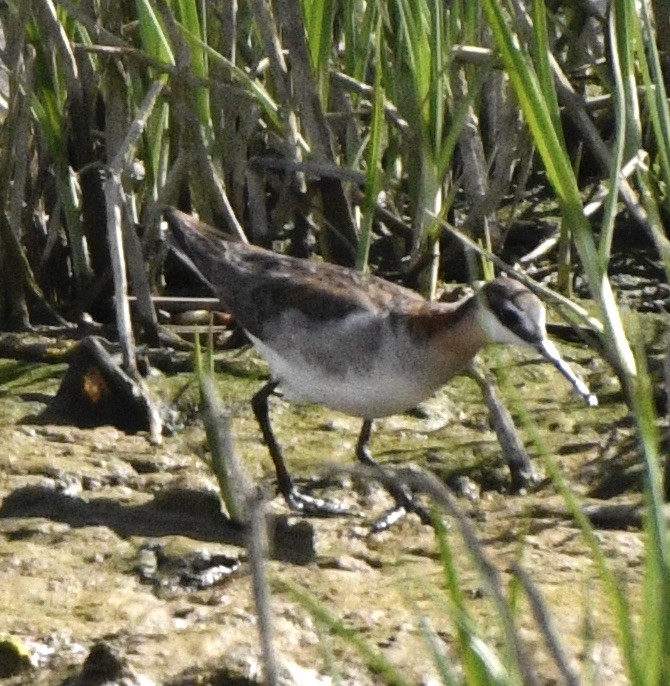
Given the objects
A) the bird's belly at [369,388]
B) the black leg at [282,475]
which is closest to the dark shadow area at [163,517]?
the black leg at [282,475]

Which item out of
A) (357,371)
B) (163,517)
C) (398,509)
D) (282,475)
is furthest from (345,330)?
(163,517)

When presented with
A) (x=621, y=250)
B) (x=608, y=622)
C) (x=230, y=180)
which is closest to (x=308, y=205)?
(x=230, y=180)

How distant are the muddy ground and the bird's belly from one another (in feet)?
0.73

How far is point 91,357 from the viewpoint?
5047mm

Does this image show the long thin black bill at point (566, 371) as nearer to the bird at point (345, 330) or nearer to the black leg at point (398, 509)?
the bird at point (345, 330)

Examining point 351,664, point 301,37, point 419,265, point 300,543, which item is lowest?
point 351,664

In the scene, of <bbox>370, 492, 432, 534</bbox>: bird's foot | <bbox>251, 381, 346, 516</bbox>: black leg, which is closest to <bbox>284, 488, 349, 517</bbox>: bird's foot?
<bbox>251, 381, 346, 516</bbox>: black leg

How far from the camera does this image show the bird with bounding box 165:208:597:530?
4445 millimetres

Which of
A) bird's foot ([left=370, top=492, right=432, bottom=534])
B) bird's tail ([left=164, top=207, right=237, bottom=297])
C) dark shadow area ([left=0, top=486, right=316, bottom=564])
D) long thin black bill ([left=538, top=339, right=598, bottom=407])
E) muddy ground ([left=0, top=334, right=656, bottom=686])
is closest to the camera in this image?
muddy ground ([left=0, top=334, right=656, bottom=686])

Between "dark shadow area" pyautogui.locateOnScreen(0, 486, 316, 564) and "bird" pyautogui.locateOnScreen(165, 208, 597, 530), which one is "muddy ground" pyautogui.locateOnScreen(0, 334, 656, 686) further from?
"bird" pyautogui.locateOnScreen(165, 208, 597, 530)

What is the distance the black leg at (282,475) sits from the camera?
4.51 metres

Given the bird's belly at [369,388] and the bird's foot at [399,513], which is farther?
the bird's belly at [369,388]

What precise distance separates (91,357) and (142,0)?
1134mm

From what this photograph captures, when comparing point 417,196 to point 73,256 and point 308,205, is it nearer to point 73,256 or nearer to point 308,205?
point 308,205
